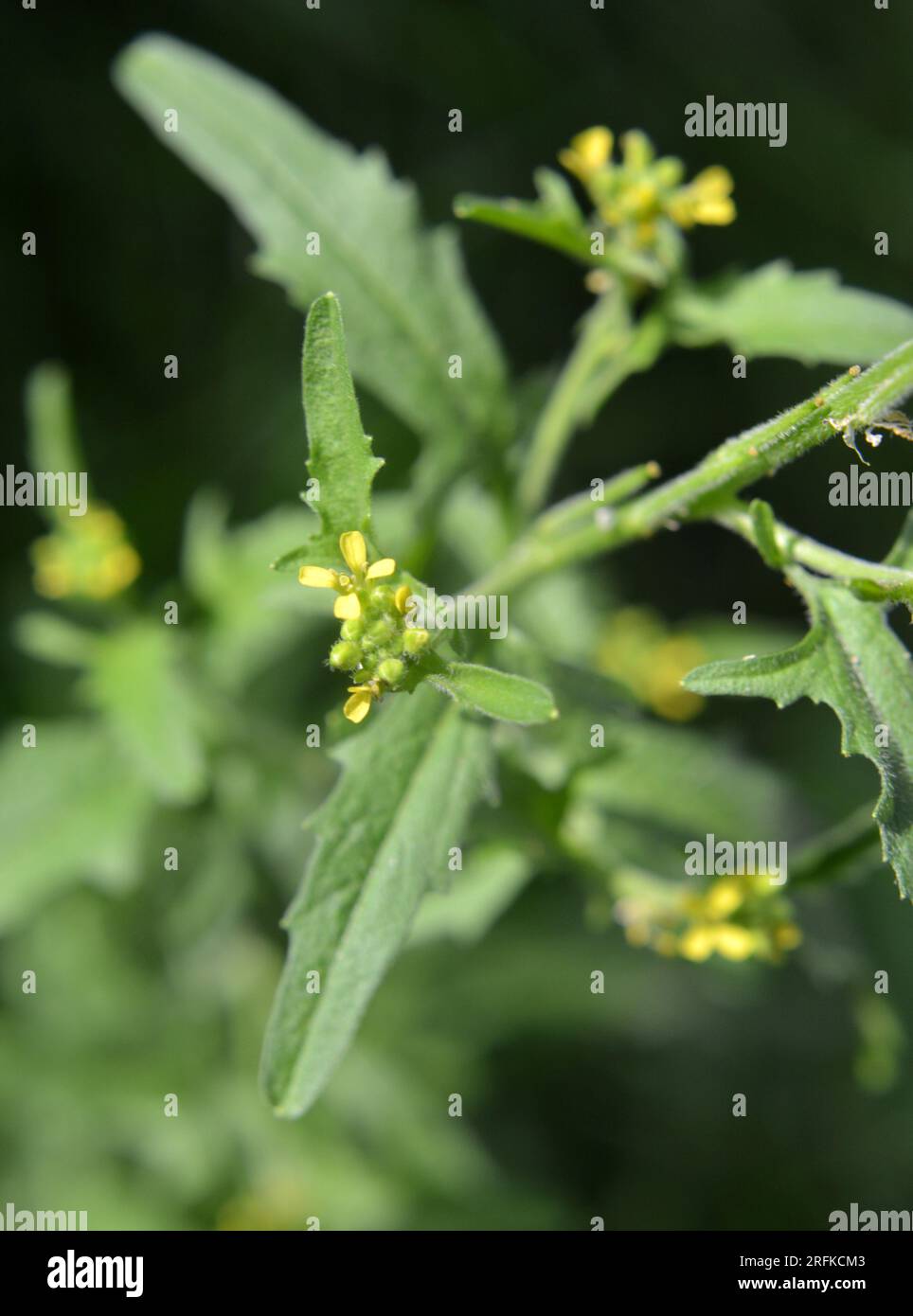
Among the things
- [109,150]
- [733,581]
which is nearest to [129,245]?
[109,150]

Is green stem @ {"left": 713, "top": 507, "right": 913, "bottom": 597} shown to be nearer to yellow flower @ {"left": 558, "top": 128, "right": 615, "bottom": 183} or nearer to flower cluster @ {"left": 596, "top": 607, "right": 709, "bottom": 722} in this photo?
yellow flower @ {"left": 558, "top": 128, "right": 615, "bottom": 183}

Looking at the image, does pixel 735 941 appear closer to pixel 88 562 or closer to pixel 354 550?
pixel 354 550

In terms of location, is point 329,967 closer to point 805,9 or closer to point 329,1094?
point 329,1094

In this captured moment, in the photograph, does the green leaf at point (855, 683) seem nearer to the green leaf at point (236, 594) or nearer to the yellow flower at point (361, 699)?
the yellow flower at point (361, 699)

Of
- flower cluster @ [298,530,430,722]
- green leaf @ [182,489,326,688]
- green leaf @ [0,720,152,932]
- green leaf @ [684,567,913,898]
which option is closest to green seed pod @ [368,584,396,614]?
flower cluster @ [298,530,430,722]

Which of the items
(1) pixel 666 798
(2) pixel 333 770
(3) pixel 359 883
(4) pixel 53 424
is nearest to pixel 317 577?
(3) pixel 359 883
